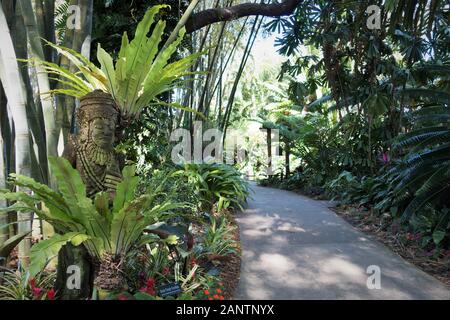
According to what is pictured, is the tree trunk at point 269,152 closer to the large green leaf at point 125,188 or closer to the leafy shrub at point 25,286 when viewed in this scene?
the leafy shrub at point 25,286

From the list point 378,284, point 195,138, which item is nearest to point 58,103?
point 378,284

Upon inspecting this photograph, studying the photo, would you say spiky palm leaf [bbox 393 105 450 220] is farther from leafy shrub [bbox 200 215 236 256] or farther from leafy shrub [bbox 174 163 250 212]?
leafy shrub [bbox 174 163 250 212]

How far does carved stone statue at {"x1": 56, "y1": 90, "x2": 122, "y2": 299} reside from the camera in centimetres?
216

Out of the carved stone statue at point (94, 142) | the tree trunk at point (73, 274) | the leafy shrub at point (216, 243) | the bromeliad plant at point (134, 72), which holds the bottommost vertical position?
the leafy shrub at point (216, 243)

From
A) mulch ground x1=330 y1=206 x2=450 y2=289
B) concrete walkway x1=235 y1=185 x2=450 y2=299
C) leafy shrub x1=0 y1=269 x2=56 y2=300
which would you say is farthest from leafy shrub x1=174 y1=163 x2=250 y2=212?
leafy shrub x1=0 y1=269 x2=56 y2=300

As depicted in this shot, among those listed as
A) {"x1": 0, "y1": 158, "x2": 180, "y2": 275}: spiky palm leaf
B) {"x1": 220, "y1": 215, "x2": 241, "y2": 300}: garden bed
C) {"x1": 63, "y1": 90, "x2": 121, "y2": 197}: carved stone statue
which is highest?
{"x1": 63, "y1": 90, "x2": 121, "y2": 197}: carved stone statue

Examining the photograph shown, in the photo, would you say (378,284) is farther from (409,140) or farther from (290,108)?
(290,108)

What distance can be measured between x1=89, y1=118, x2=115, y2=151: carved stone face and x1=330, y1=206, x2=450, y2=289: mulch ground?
304 cm

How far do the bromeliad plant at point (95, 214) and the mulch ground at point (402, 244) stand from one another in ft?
9.12

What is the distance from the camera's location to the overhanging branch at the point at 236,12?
534 cm

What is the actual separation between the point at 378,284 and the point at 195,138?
17.0ft

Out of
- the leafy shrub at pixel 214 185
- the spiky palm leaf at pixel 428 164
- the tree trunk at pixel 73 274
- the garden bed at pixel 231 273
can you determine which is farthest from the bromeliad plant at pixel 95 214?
the leafy shrub at pixel 214 185

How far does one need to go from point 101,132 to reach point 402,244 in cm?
347

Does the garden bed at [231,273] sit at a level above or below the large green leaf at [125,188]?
below
